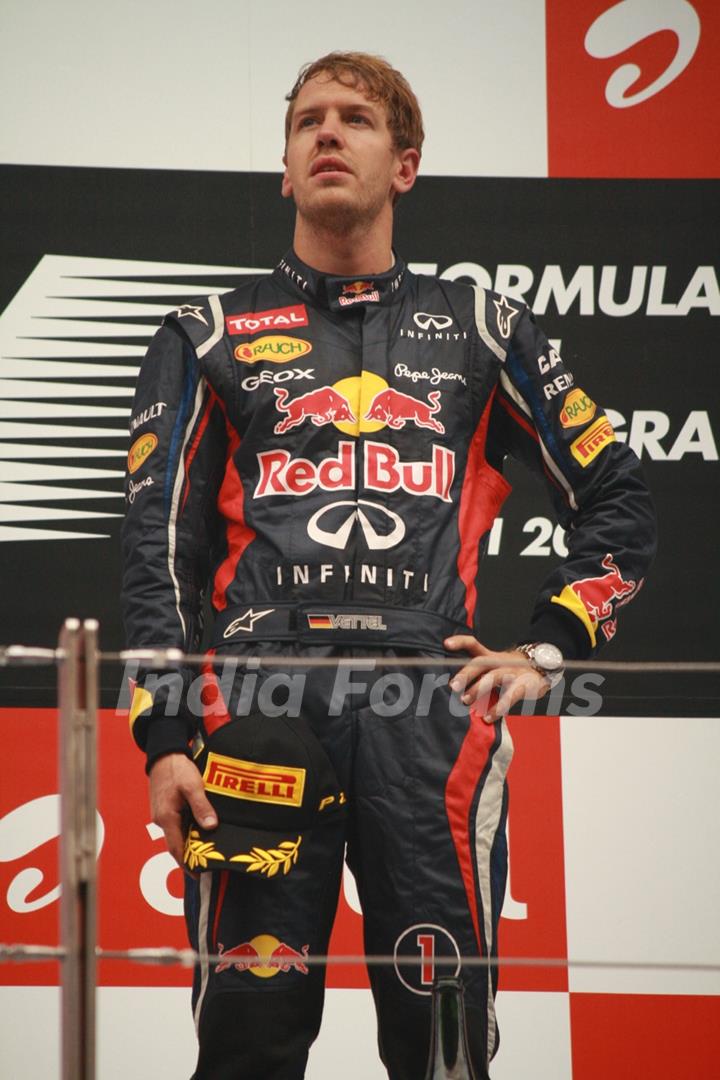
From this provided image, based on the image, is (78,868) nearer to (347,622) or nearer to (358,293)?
(347,622)

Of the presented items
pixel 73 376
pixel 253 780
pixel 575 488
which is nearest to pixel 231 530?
pixel 253 780

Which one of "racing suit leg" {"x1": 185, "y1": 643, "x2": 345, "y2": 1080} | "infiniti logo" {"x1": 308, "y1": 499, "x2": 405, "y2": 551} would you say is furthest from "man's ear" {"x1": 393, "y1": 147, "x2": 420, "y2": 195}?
"racing suit leg" {"x1": 185, "y1": 643, "x2": 345, "y2": 1080}

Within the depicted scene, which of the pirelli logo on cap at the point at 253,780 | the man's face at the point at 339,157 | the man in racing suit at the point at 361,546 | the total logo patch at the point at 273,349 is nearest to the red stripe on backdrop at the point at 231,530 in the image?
the man in racing suit at the point at 361,546

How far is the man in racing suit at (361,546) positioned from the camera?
155cm

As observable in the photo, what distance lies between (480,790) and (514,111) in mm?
1453

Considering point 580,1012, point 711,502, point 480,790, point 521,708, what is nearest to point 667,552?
point 711,502

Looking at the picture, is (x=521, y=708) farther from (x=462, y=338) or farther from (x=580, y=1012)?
(x=462, y=338)

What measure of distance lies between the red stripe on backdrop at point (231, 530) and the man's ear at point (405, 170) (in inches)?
16.2

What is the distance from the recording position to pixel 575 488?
1778 millimetres

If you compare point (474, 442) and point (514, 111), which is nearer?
point (474, 442)

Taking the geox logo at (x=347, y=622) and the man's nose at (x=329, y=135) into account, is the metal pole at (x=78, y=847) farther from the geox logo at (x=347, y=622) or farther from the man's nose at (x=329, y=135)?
the man's nose at (x=329, y=135)

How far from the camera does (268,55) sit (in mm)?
2617

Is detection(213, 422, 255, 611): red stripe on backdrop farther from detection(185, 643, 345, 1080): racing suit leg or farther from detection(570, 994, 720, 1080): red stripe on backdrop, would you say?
detection(570, 994, 720, 1080): red stripe on backdrop

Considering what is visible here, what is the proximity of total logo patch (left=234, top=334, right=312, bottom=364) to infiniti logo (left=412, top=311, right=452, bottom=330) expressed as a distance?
5.4 inches
